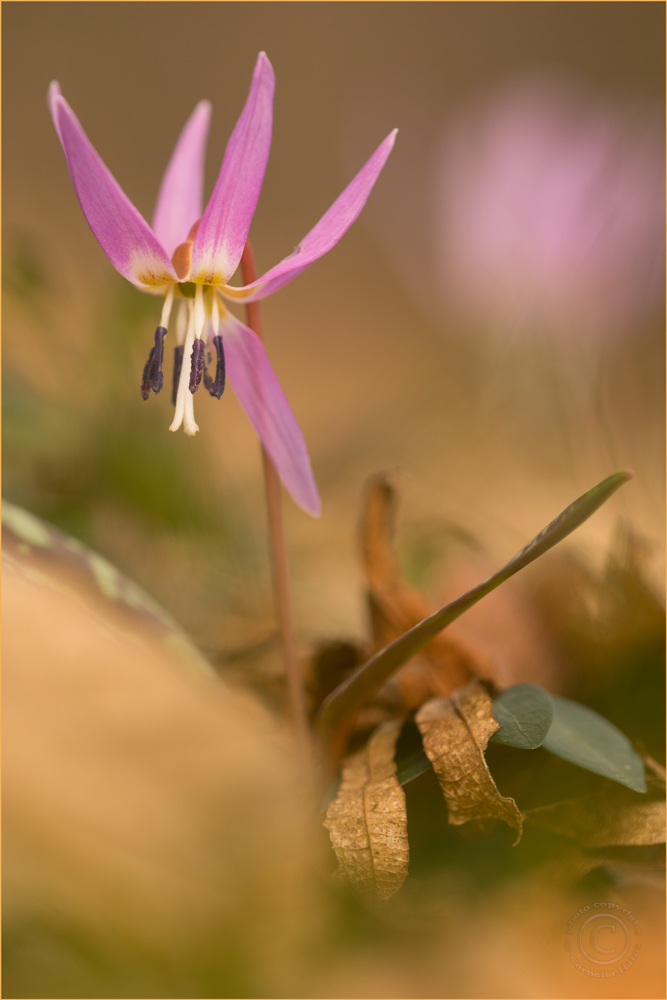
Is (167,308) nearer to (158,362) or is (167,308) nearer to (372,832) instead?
(158,362)

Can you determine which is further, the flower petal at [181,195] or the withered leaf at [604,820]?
the flower petal at [181,195]

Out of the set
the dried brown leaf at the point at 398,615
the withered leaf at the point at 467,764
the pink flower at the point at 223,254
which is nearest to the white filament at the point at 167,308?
the pink flower at the point at 223,254

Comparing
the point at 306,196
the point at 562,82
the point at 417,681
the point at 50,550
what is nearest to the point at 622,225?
the point at 417,681

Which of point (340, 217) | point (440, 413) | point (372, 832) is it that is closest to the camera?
point (372, 832)

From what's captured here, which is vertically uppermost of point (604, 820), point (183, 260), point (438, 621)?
point (183, 260)

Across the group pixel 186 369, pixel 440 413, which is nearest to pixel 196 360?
pixel 186 369

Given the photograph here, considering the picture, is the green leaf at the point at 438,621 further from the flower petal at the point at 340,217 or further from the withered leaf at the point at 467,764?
the flower petal at the point at 340,217

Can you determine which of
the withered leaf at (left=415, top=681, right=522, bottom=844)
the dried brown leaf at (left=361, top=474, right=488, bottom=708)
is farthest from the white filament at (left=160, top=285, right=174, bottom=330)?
the withered leaf at (left=415, top=681, right=522, bottom=844)
